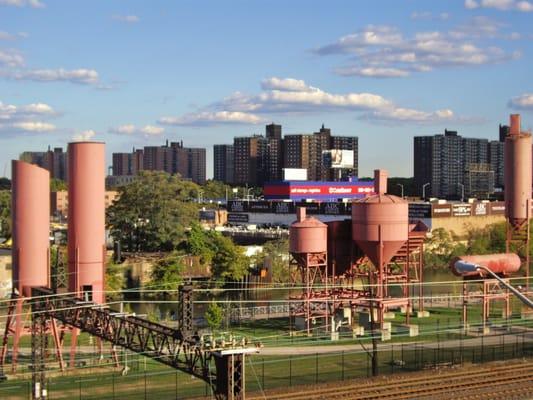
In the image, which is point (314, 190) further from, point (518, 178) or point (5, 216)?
point (518, 178)

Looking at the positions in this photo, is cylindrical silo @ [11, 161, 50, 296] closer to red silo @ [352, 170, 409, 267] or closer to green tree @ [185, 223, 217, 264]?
red silo @ [352, 170, 409, 267]

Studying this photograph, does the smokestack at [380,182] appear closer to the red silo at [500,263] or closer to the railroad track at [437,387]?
the red silo at [500,263]

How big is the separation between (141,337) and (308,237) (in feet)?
85.6

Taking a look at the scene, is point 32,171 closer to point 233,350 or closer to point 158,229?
point 233,350

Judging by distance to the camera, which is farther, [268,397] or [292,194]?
[292,194]

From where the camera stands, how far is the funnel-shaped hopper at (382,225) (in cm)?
5384

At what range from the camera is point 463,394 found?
3538 cm

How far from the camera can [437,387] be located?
119ft

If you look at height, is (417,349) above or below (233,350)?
below

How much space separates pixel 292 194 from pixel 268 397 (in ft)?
340

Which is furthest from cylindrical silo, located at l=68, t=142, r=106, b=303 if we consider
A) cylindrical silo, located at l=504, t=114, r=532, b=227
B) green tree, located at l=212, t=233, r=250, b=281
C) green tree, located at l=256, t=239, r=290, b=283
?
green tree, located at l=256, t=239, r=290, b=283

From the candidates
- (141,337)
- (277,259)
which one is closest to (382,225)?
(141,337)

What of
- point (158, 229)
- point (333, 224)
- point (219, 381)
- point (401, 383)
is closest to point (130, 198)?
point (158, 229)

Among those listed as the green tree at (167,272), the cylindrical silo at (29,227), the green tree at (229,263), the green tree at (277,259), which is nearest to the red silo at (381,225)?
the cylindrical silo at (29,227)
